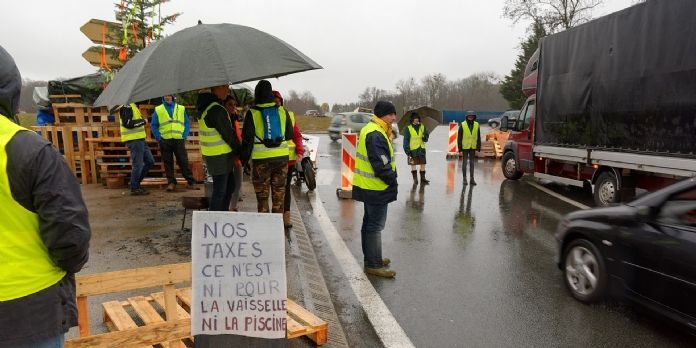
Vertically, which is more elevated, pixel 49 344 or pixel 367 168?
pixel 367 168

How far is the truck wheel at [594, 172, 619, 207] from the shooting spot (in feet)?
25.9

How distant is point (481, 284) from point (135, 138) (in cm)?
640

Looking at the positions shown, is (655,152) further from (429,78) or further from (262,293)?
(429,78)

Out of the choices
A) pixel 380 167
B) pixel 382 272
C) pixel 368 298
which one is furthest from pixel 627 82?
pixel 368 298

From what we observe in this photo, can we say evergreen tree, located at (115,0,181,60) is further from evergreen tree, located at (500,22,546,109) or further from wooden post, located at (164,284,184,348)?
evergreen tree, located at (500,22,546,109)

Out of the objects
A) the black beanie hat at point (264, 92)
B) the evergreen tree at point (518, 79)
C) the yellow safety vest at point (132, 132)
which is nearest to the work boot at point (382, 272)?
the black beanie hat at point (264, 92)

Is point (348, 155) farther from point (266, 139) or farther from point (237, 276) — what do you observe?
point (237, 276)

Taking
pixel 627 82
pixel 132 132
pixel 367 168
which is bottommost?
pixel 367 168

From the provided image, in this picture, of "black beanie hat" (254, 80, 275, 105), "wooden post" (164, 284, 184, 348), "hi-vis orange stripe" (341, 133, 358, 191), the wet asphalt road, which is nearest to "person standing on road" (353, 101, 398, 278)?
the wet asphalt road

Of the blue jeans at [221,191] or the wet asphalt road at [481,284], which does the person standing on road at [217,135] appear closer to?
the blue jeans at [221,191]

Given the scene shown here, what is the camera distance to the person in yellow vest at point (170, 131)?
8.29 meters

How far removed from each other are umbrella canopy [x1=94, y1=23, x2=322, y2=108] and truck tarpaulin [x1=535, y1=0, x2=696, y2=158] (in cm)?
538

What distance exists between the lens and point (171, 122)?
834 cm

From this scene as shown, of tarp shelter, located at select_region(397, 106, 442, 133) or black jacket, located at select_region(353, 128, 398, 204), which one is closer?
black jacket, located at select_region(353, 128, 398, 204)
